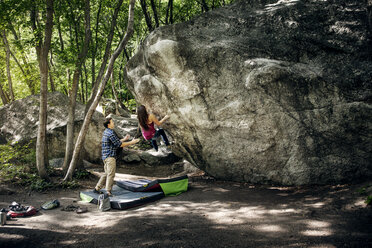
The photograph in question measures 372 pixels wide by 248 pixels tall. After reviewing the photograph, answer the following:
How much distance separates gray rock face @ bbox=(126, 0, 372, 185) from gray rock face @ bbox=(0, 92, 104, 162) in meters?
6.20

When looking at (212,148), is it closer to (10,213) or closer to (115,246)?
(115,246)

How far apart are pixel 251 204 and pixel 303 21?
5819mm

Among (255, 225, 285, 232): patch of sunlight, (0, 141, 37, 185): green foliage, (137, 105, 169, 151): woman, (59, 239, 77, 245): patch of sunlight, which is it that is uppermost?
(137, 105, 169, 151): woman

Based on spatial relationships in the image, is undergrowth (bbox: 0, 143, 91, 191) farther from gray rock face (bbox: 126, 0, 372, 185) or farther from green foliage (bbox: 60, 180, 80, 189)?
gray rock face (bbox: 126, 0, 372, 185)

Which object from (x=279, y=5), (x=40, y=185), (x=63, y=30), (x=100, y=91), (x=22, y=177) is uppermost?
(x=63, y=30)

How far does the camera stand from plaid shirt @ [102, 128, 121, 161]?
22.8 ft

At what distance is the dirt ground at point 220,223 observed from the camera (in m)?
3.86

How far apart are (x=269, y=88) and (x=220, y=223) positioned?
4235mm

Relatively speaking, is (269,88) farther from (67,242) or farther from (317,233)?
(67,242)

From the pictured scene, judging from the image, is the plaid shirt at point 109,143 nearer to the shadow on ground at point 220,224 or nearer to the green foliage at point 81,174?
the shadow on ground at point 220,224

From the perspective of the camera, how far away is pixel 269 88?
6.98 m

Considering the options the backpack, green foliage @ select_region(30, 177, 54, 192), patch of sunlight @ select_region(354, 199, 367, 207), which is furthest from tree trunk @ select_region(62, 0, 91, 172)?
patch of sunlight @ select_region(354, 199, 367, 207)

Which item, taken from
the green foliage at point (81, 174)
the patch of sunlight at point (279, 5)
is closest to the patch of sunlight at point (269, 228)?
the patch of sunlight at point (279, 5)

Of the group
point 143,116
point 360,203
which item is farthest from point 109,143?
point 360,203
